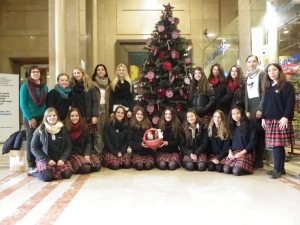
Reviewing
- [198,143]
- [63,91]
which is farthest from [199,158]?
[63,91]

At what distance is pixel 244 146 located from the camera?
15.8 feet

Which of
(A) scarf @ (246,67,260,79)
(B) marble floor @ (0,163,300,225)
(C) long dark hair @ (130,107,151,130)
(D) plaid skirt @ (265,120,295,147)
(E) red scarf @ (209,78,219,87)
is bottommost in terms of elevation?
(B) marble floor @ (0,163,300,225)

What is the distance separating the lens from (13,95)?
28.0 feet

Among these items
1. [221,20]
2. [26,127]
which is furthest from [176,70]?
[221,20]

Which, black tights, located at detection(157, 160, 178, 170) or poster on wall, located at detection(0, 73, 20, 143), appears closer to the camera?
black tights, located at detection(157, 160, 178, 170)

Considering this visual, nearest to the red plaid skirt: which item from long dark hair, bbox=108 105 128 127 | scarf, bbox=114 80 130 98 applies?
long dark hair, bbox=108 105 128 127

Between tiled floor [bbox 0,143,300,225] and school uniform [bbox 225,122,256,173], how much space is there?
210 millimetres

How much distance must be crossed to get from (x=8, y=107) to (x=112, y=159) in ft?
15.1

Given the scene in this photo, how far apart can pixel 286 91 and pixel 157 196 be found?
7.39ft

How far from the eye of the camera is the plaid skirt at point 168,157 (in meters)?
5.17

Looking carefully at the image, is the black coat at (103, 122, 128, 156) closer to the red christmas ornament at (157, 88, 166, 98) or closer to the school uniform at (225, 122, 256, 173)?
the red christmas ornament at (157, 88, 166, 98)

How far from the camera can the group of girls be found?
4.54m

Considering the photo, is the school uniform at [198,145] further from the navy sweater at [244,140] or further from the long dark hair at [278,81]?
the long dark hair at [278,81]

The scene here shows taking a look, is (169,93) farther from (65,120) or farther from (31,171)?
(31,171)
